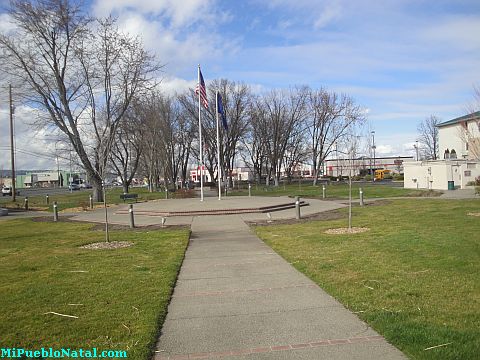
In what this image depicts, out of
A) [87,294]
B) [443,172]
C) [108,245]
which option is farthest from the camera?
[443,172]

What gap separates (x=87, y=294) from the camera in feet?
22.4

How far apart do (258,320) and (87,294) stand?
2.98 m

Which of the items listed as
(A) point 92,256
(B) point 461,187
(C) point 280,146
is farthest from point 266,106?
(A) point 92,256

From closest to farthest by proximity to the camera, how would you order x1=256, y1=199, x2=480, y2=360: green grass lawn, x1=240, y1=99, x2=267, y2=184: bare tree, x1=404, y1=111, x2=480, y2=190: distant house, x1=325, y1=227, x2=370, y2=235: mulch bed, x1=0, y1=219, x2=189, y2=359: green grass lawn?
1. x1=256, y1=199, x2=480, y2=360: green grass lawn
2. x1=0, y1=219, x2=189, y2=359: green grass lawn
3. x1=325, y1=227, x2=370, y2=235: mulch bed
4. x1=404, y1=111, x2=480, y2=190: distant house
5. x1=240, y1=99, x2=267, y2=184: bare tree

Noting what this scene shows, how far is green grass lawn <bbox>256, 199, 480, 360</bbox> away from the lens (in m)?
4.64

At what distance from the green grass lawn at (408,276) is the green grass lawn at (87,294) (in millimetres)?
2692

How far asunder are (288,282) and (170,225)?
11.4 meters

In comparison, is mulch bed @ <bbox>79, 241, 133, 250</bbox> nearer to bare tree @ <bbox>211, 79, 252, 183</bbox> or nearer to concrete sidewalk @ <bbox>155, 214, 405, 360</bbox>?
concrete sidewalk @ <bbox>155, 214, 405, 360</bbox>

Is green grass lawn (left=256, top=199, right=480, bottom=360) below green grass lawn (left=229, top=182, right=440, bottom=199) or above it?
below

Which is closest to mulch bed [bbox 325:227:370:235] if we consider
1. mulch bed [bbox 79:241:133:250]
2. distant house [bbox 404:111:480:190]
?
mulch bed [bbox 79:241:133:250]

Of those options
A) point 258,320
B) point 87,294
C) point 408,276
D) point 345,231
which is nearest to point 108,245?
point 87,294

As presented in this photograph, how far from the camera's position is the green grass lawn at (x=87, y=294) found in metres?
4.86

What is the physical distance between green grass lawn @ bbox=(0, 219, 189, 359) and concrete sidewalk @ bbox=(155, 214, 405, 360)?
309mm

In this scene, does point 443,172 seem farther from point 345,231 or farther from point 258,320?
point 258,320
